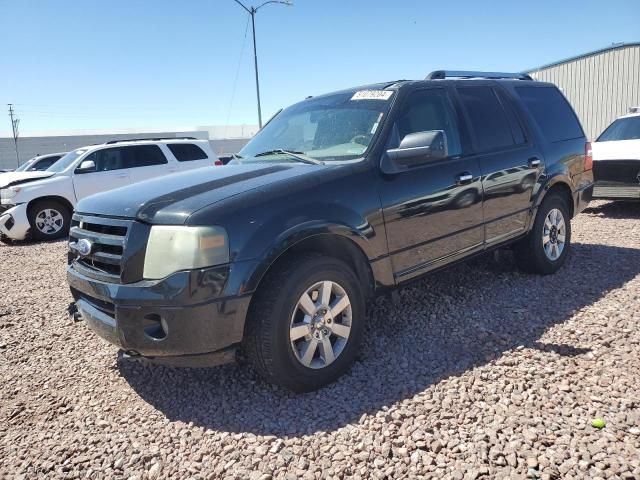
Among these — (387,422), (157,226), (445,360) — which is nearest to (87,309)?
(157,226)

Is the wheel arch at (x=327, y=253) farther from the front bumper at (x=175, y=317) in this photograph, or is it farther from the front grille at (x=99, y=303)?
the front grille at (x=99, y=303)

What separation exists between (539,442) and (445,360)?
0.94m

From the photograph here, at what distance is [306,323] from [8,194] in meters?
8.66

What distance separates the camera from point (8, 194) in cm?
913

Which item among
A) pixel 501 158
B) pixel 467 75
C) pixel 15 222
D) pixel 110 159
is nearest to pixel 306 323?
pixel 501 158

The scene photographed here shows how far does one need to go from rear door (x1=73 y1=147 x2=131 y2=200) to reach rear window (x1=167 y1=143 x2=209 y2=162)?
3.21ft

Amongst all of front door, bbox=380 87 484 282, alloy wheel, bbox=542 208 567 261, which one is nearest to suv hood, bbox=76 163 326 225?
front door, bbox=380 87 484 282

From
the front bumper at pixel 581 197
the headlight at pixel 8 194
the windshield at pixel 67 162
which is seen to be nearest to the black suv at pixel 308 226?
the front bumper at pixel 581 197

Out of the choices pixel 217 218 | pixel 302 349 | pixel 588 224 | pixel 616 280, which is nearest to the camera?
pixel 217 218

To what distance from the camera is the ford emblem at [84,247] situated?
115 inches

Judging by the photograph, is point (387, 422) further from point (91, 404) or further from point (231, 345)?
point (91, 404)

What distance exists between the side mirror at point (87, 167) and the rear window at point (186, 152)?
5.38 feet

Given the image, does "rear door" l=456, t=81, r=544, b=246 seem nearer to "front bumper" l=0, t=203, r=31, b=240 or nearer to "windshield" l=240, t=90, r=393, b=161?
"windshield" l=240, t=90, r=393, b=161

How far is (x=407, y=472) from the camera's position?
221 centimetres
